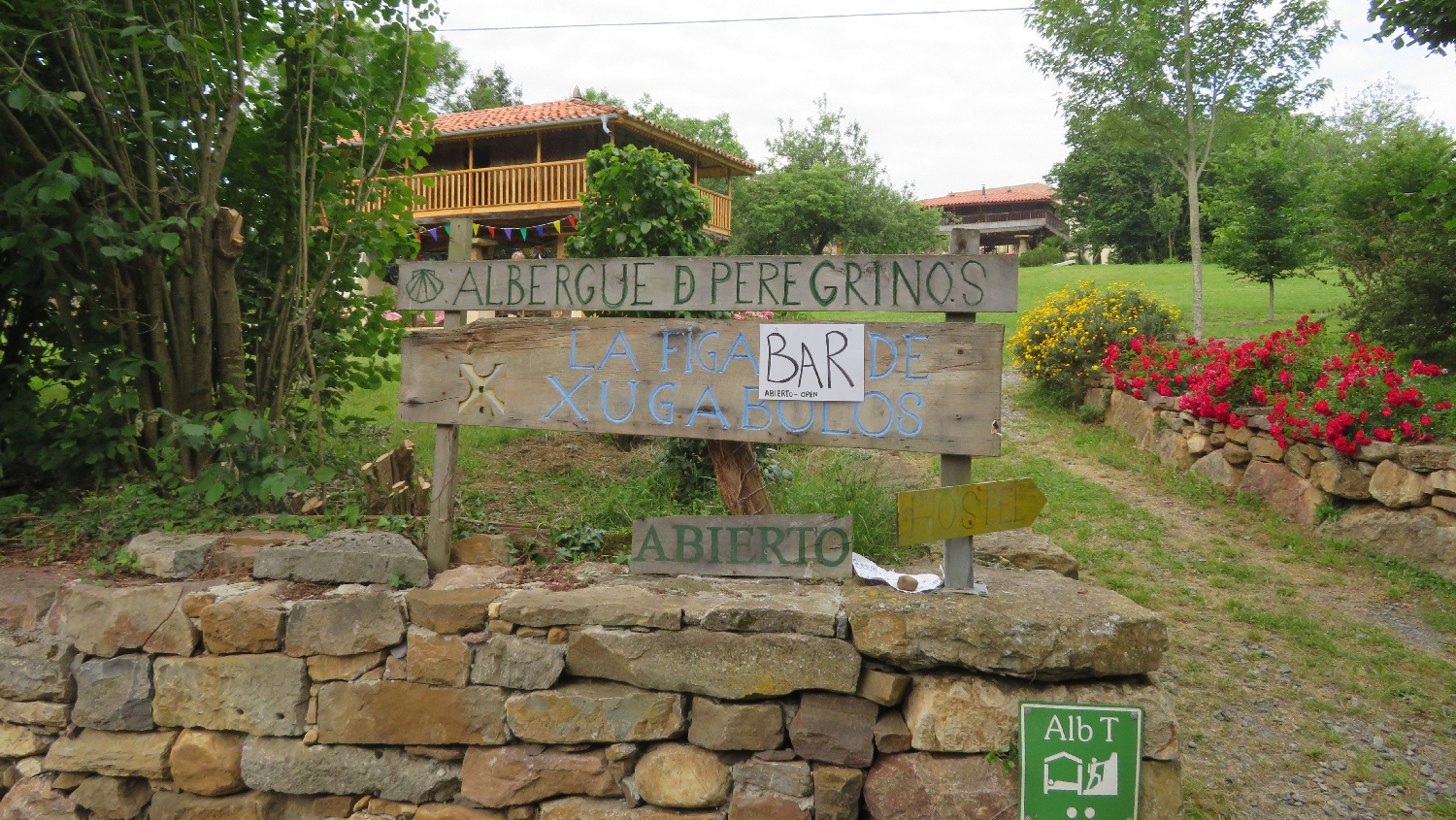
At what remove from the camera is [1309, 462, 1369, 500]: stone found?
5.71m

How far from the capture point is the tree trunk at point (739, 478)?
3271 millimetres

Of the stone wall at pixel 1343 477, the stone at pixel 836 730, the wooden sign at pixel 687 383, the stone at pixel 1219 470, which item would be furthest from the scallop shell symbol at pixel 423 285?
the stone at pixel 1219 470

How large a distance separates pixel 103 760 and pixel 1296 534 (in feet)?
21.7

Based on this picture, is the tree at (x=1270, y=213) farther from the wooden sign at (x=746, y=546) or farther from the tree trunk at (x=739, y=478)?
the wooden sign at (x=746, y=546)

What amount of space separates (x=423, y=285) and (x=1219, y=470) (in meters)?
6.22

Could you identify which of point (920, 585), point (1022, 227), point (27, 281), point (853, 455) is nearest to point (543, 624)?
point (920, 585)

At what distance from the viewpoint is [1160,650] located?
2.63 meters

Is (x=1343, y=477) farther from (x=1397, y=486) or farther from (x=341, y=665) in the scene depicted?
(x=341, y=665)

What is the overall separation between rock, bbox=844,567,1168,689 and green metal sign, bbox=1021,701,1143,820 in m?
0.16

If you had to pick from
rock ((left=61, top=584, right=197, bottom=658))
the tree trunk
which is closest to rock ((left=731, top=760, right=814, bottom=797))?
the tree trunk

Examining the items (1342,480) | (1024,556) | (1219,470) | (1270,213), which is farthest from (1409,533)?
(1270,213)

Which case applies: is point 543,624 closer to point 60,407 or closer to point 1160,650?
point 1160,650

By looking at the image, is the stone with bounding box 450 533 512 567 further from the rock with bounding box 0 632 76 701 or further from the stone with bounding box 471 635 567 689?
the rock with bounding box 0 632 76 701

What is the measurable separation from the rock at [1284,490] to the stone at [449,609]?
5673 mm
